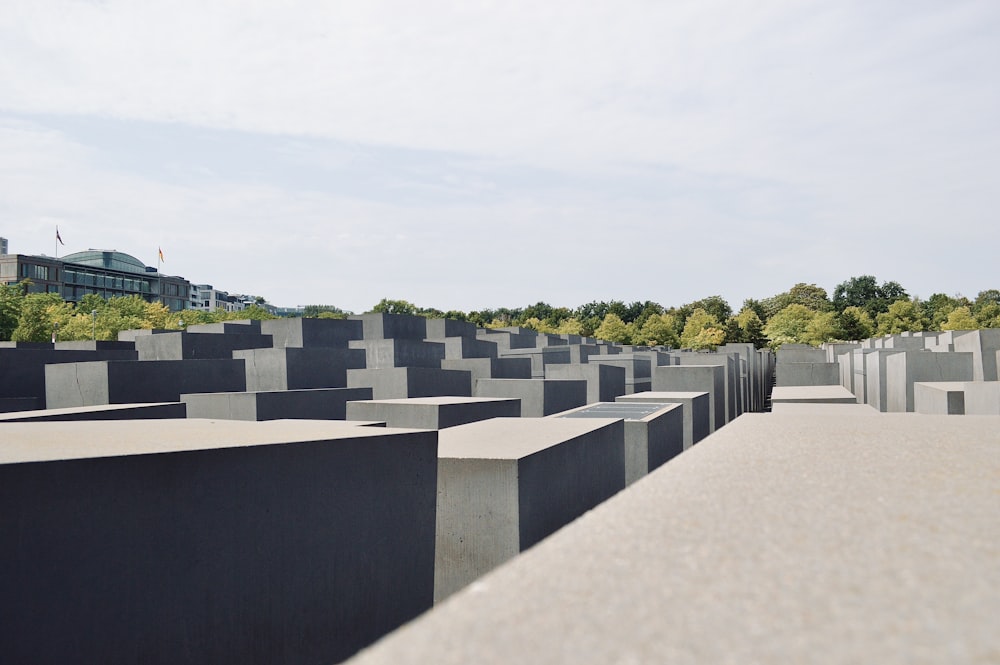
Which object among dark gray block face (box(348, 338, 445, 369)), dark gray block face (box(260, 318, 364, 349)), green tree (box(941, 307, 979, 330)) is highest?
green tree (box(941, 307, 979, 330))

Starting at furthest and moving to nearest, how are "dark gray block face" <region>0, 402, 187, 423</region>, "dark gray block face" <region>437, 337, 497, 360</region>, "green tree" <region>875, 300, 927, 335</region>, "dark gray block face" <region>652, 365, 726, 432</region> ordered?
"green tree" <region>875, 300, 927, 335</region> < "dark gray block face" <region>437, 337, 497, 360</region> < "dark gray block face" <region>652, 365, 726, 432</region> < "dark gray block face" <region>0, 402, 187, 423</region>

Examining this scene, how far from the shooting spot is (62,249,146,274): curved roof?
107 m

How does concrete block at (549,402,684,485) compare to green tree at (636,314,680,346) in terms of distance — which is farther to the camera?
green tree at (636,314,680,346)

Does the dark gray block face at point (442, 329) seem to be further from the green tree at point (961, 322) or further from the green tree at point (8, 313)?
the green tree at point (961, 322)

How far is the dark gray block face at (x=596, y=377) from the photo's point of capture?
18281mm

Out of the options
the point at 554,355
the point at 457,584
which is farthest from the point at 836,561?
the point at 554,355

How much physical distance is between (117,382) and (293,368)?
12.2ft

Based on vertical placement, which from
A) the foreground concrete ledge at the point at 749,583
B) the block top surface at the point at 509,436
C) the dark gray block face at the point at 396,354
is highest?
the dark gray block face at the point at 396,354

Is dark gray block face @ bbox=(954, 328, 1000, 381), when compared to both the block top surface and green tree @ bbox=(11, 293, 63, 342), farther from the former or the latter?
green tree @ bbox=(11, 293, 63, 342)

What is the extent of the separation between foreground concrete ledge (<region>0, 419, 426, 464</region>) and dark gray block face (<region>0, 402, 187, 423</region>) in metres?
2.41

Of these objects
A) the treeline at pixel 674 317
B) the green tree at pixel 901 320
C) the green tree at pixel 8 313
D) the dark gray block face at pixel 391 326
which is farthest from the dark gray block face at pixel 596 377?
the green tree at pixel 901 320

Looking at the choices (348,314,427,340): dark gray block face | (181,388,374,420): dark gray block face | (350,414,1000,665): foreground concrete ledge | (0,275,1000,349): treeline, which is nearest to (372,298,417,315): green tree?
(0,275,1000,349): treeline

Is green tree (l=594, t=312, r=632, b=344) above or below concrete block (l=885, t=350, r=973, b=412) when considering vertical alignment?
above

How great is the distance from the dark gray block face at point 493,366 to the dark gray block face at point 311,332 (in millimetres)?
6489
